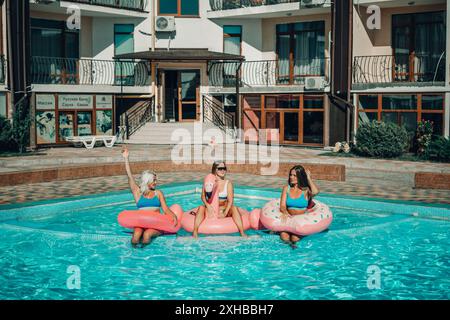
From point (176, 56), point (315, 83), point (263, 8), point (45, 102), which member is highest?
point (263, 8)

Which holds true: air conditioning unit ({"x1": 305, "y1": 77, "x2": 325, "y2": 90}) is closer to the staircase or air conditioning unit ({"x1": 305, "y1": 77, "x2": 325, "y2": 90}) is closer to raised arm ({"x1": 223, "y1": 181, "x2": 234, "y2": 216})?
the staircase

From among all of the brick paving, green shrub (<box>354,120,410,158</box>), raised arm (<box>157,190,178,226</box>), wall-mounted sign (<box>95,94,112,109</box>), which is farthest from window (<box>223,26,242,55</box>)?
raised arm (<box>157,190,178,226</box>)

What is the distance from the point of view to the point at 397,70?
1137 inches

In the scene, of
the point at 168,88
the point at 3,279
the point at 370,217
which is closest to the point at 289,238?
the point at 370,217

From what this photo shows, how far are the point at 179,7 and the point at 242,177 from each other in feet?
53.9

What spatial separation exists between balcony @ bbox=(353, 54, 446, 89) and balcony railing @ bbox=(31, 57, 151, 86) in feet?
36.6

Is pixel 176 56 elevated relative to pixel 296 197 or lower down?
elevated

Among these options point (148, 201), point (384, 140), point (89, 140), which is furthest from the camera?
point (89, 140)

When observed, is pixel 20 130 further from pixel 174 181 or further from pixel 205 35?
pixel 205 35

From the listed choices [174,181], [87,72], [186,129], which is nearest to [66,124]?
[87,72]

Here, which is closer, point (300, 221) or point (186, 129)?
point (300, 221)

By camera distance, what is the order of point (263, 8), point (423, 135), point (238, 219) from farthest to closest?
1. point (263, 8)
2. point (423, 135)
3. point (238, 219)

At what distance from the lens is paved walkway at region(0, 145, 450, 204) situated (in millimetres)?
16594

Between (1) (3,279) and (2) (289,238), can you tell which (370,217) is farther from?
(1) (3,279)
